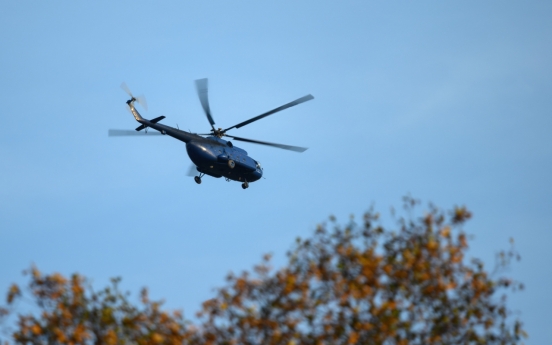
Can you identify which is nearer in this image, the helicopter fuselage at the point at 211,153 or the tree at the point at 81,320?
the tree at the point at 81,320

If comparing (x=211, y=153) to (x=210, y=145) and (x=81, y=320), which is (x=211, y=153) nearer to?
(x=210, y=145)

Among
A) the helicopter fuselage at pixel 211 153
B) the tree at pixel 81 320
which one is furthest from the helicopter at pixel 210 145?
the tree at pixel 81 320

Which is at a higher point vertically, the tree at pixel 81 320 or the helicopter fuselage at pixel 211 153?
the helicopter fuselage at pixel 211 153

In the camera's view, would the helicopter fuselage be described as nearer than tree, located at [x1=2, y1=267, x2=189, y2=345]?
No

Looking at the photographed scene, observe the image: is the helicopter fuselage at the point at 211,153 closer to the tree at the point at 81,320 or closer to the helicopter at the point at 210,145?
the helicopter at the point at 210,145

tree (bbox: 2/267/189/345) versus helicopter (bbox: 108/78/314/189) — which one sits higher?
helicopter (bbox: 108/78/314/189)

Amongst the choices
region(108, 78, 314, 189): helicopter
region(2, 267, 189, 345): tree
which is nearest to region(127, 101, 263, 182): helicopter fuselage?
region(108, 78, 314, 189): helicopter

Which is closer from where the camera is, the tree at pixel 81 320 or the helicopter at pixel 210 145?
the tree at pixel 81 320

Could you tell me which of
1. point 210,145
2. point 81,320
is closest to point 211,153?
point 210,145

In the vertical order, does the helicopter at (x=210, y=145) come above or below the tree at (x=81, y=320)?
above

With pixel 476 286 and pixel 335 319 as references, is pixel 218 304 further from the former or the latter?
pixel 476 286

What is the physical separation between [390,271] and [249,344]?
4503 millimetres

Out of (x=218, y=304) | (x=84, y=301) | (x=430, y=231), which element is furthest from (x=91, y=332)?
(x=430, y=231)

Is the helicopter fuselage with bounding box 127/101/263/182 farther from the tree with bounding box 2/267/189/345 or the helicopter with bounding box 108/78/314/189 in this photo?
the tree with bounding box 2/267/189/345
